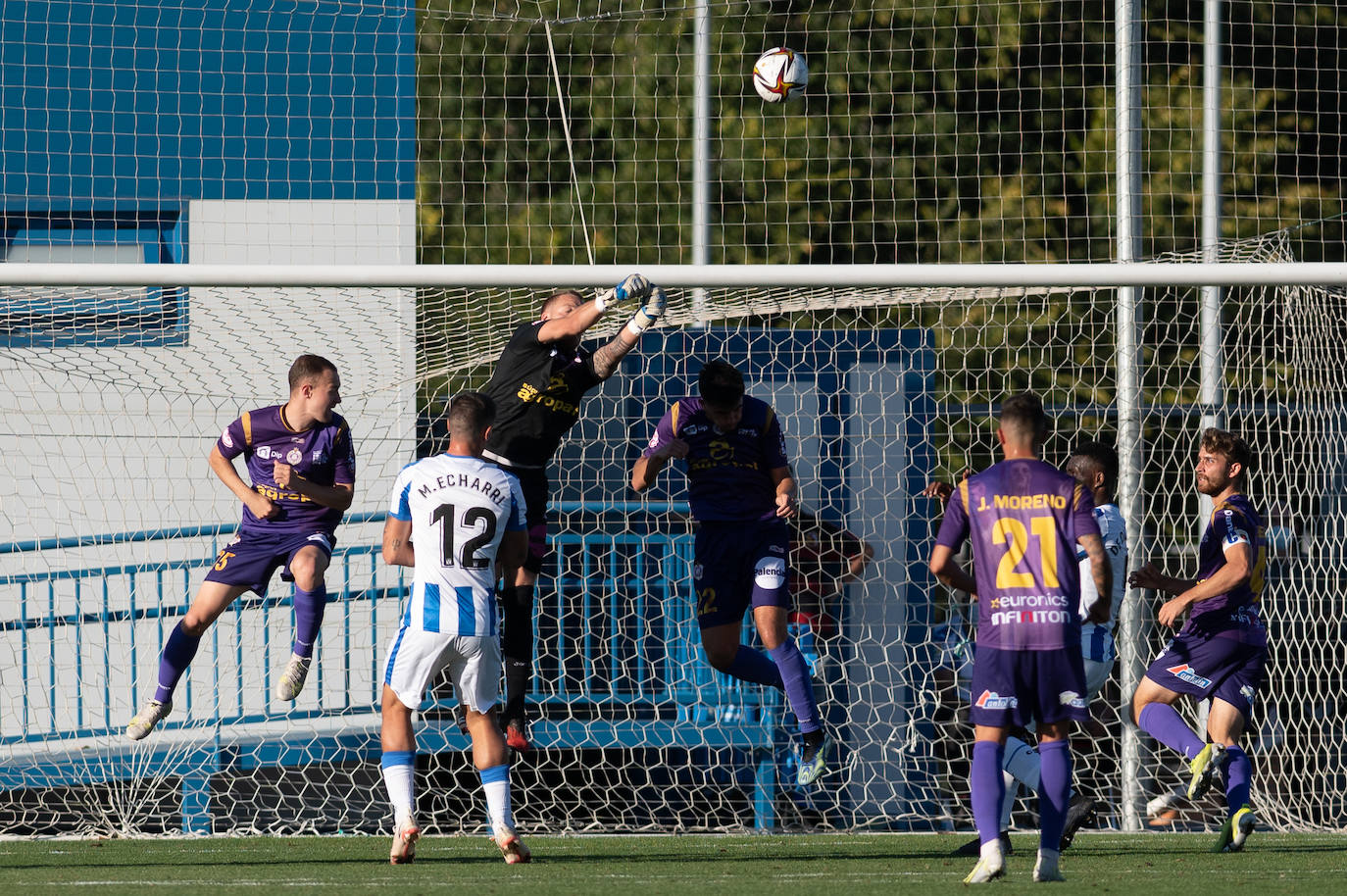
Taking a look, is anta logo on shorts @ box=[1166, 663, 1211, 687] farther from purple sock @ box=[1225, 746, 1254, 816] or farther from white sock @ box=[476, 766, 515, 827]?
white sock @ box=[476, 766, 515, 827]

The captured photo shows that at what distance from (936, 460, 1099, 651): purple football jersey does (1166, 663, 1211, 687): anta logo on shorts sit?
6.22ft

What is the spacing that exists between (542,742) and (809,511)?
215 centimetres

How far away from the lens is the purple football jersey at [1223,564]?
699cm

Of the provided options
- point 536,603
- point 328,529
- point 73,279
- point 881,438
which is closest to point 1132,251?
point 881,438

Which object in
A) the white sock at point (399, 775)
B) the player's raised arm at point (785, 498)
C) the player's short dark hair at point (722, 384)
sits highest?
the player's short dark hair at point (722, 384)

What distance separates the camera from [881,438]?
966 cm

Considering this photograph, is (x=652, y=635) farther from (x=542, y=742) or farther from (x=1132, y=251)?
(x=1132, y=251)

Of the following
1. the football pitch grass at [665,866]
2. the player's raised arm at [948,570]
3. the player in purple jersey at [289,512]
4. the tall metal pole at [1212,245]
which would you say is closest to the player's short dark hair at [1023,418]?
the player's raised arm at [948,570]

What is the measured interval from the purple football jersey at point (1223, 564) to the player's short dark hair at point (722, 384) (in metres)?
2.16

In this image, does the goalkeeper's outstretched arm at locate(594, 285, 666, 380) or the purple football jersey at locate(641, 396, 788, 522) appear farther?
the purple football jersey at locate(641, 396, 788, 522)

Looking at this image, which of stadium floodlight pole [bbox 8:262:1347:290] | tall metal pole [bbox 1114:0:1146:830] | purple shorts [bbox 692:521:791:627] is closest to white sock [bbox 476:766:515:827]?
purple shorts [bbox 692:521:791:627]

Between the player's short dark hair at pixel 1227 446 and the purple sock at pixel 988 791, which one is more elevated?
the player's short dark hair at pixel 1227 446

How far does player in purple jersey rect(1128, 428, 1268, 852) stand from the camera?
272 inches

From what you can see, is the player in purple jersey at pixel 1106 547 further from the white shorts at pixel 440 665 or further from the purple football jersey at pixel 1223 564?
the white shorts at pixel 440 665
